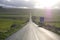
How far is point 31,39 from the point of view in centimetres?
214

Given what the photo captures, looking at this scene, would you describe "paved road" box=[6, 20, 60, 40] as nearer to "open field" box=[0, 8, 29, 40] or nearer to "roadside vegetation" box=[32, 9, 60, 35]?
"roadside vegetation" box=[32, 9, 60, 35]

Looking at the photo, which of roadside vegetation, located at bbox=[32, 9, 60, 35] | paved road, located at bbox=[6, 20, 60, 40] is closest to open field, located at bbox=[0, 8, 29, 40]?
roadside vegetation, located at bbox=[32, 9, 60, 35]

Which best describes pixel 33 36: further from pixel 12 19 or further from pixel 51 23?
pixel 12 19

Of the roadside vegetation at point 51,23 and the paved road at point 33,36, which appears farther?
the roadside vegetation at point 51,23

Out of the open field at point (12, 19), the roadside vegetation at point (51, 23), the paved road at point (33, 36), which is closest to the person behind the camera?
the paved road at point (33, 36)

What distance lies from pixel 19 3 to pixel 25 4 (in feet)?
0.55

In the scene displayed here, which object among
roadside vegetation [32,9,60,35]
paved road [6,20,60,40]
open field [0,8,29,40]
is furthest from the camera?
open field [0,8,29,40]

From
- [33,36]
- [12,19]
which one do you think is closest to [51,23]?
[12,19]

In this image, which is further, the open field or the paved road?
the open field

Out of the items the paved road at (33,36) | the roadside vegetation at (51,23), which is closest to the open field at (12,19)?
the roadside vegetation at (51,23)

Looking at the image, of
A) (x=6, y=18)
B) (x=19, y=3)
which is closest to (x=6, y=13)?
(x=6, y=18)

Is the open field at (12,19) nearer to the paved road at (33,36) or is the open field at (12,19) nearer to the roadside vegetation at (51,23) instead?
the roadside vegetation at (51,23)

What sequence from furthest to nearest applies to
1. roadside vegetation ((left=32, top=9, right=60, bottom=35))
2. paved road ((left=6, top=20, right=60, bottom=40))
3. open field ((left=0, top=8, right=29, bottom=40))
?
open field ((left=0, top=8, right=29, bottom=40)) → roadside vegetation ((left=32, top=9, right=60, bottom=35)) → paved road ((left=6, top=20, right=60, bottom=40))

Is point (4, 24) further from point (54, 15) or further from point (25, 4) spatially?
point (54, 15)
